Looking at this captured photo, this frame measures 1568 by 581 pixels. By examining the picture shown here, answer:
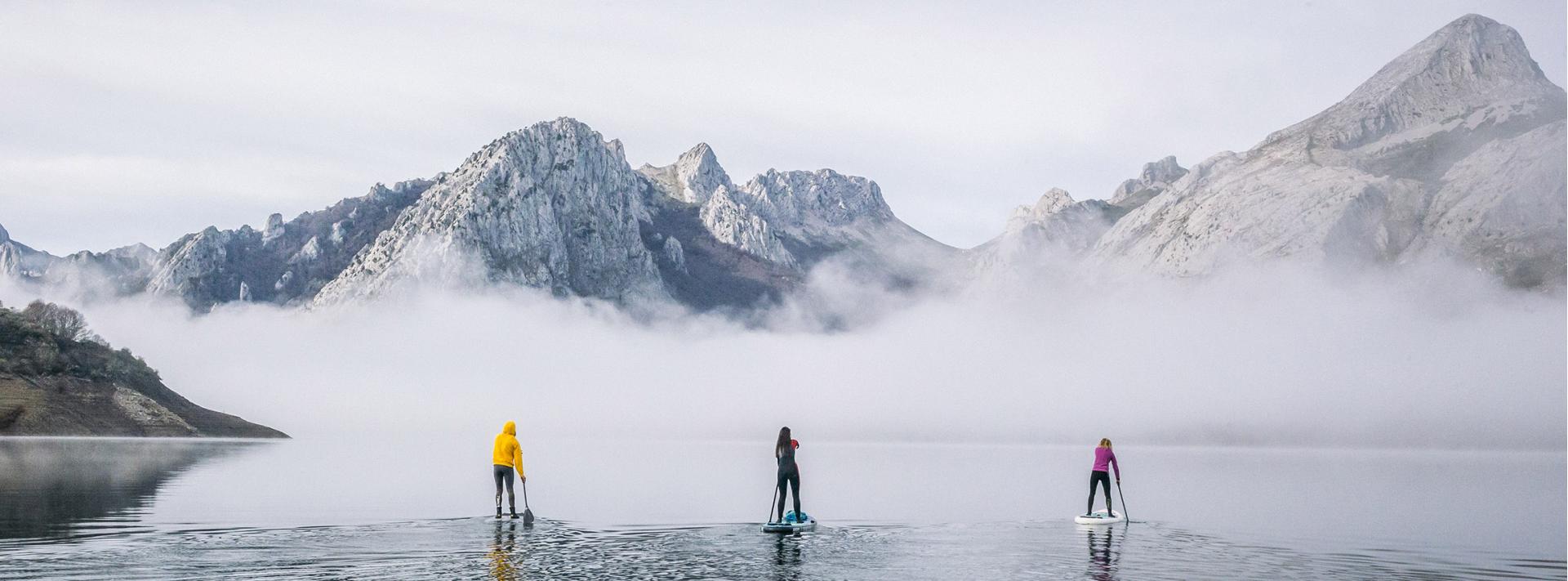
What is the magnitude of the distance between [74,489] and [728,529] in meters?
38.9

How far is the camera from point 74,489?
203ft

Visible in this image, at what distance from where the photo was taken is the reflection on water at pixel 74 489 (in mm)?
41638

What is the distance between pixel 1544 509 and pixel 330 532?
59941 mm

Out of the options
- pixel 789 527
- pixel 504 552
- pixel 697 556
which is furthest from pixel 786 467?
pixel 504 552

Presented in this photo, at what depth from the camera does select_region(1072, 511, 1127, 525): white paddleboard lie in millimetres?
48344

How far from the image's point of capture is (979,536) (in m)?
42.6

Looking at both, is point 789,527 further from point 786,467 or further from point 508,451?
point 508,451

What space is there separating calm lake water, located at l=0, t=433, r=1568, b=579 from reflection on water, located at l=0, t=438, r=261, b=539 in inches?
10.2

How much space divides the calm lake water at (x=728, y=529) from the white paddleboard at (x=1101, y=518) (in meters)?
0.47

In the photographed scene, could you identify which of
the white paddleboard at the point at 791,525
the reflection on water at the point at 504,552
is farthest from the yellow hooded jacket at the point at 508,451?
the white paddleboard at the point at 791,525

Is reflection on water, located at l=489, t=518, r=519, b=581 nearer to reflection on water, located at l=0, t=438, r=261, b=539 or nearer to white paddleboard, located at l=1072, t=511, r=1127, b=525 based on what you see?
reflection on water, located at l=0, t=438, r=261, b=539

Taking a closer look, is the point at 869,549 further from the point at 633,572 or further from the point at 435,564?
the point at 435,564

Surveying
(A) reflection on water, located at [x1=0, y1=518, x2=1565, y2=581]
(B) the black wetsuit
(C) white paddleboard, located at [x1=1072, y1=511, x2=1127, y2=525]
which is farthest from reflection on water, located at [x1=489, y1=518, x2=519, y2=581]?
(C) white paddleboard, located at [x1=1072, y1=511, x2=1127, y2=525]

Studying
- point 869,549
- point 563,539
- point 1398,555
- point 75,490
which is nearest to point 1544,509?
point 1398,555
